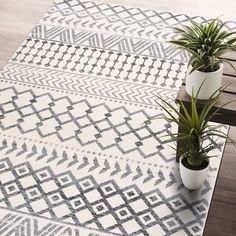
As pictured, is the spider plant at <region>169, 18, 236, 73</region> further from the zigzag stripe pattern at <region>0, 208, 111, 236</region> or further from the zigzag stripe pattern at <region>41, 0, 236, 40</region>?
the zigzag stripe pattern at <region>41, 0, 236, 40</region>

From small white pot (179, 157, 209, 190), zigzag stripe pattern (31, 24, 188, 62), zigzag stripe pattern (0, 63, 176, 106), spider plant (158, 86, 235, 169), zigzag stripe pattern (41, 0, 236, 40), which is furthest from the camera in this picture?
zigzag stripe pattern (41, 0, 236, 40)

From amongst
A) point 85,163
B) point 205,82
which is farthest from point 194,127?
point 85,163

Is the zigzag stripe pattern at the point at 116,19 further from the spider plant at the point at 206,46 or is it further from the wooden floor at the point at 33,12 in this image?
the spider plant at the point at 206,46

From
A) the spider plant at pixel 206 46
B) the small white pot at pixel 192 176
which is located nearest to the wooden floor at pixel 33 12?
the small white pot at pixel 192 176

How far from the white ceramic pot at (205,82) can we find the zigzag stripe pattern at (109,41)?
869mm

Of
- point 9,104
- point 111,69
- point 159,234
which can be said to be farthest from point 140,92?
point 159,234

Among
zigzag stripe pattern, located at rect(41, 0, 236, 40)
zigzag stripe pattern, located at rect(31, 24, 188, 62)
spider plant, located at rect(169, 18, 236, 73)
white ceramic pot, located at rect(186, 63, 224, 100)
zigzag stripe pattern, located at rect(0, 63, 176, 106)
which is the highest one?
spider plant, located at rect(169, 18, 236, 73)

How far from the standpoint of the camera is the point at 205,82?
7.86 feet

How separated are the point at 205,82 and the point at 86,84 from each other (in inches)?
35.5

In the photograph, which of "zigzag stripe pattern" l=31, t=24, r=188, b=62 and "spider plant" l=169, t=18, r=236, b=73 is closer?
"spider plant" l=169, t=18, r=236, b=73

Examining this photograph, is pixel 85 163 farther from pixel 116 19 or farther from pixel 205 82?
pixel 116 19

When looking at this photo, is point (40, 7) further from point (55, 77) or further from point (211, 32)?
point (211, 32)

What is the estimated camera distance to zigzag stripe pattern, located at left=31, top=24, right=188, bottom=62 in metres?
3.34

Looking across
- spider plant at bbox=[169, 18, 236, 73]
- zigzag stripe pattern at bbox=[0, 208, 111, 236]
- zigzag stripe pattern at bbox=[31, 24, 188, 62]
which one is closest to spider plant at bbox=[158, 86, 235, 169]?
spider plant at bbox=[169, 18, 236, 73]
